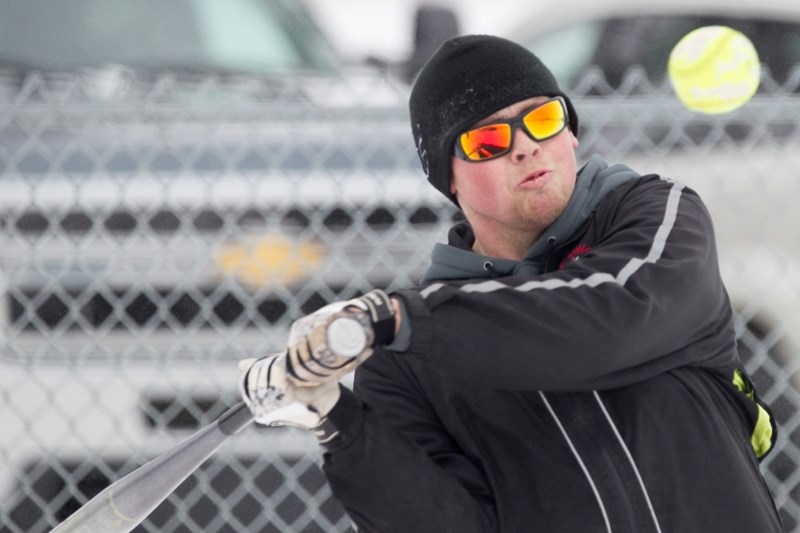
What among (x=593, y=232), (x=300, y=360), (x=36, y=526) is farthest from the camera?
(x=36, y=526)

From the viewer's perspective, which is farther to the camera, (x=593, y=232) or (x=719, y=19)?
(x=719, y=19)

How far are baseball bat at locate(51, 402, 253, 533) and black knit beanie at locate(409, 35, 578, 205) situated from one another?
547mm

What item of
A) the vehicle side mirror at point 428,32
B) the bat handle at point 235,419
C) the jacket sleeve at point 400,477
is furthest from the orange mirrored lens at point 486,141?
the vehicle side mirror at point 428,32

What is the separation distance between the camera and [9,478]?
3.02 meters

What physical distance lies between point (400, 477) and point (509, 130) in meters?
0.56

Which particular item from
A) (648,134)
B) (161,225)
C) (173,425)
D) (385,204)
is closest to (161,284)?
(161,225)

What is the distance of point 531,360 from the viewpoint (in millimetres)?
1405

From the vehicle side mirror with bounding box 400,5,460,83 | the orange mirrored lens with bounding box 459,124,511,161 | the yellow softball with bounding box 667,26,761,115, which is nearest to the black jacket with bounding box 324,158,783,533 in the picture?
the orange mirrored lens with bounding box 459,124,511,161

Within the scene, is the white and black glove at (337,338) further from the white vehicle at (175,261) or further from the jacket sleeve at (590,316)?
the white vehicle at (175,261)

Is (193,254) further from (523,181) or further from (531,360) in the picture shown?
(531,360)

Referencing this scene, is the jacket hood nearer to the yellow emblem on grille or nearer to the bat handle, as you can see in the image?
the bat handle

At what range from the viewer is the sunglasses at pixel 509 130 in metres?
1.75

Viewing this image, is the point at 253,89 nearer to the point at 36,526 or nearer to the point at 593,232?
the point at 36,526

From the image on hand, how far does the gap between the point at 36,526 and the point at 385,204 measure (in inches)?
52.0
